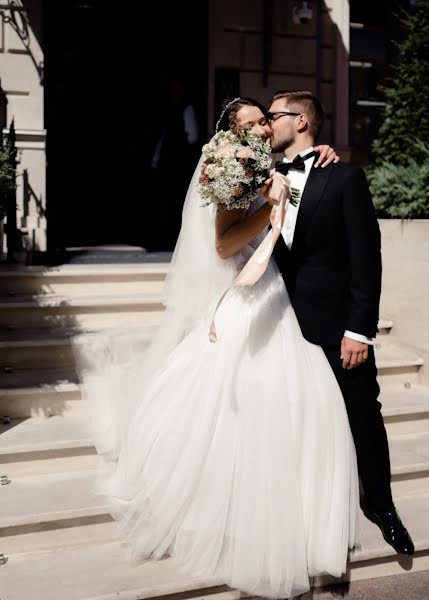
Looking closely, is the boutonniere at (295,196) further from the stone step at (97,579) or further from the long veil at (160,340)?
the stone step at (97,579)

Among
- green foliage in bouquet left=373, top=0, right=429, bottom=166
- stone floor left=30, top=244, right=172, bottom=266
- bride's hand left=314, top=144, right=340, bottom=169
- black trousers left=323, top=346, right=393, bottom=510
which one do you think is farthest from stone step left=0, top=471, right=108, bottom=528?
green foliage in bouquet left=373, top=0, right=429, bottom=166

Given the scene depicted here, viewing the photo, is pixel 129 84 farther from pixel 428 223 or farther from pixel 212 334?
pixel 212 334

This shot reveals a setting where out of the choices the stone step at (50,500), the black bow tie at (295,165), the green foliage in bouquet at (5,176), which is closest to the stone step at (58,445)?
the stone step at (50,500)

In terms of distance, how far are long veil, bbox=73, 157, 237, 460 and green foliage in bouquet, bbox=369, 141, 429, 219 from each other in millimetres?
2735

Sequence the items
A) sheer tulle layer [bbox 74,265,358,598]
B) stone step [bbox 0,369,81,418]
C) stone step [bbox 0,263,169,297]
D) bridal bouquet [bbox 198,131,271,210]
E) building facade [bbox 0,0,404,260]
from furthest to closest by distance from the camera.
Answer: building facade [bbox 0,0,404,260] → stone step [bbox 0,263,169,297] → stone step [bbox 0,369,81,418] → sheer tulle layer [bbox 74,265,358,598] → bridal bouquet [bbox 198,131,271,210]

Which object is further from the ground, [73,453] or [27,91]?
[27,91]

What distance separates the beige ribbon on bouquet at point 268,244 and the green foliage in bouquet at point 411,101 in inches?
141

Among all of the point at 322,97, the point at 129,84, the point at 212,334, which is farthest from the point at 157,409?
the point at 129,84

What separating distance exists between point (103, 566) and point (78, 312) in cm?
263

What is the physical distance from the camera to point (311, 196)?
3.28 metres

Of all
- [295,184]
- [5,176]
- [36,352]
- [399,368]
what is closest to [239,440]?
[295,184]

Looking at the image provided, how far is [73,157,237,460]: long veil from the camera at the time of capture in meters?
3.34

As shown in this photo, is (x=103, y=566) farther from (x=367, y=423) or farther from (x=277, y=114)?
(x=277, y=114)

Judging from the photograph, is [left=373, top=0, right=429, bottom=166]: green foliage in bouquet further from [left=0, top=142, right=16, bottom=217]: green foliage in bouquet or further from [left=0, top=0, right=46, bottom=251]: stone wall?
[left=0, top=0, right=46, bottom=251]: stone wall
